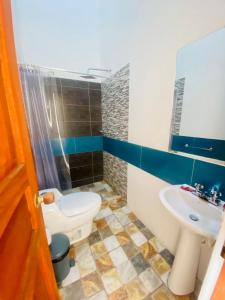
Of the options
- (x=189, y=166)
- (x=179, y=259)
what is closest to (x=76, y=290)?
(x=179, y=259)

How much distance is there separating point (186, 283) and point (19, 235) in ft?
3.94

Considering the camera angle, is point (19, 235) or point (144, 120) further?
point (144, 120)

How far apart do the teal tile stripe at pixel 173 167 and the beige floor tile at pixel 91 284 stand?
1.00 m

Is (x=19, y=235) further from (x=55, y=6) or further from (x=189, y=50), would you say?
(x=55, y=6)

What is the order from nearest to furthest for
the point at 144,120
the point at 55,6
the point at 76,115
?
the point at 144,120 → the point at 55,6 → the point at 76,115

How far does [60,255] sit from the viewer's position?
100 cm

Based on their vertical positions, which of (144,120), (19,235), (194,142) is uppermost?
(144,120)

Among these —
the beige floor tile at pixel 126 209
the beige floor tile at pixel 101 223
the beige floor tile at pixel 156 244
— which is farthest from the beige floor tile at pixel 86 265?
the beige floor tile at pixel 126 209

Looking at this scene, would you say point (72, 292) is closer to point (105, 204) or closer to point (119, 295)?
point (119, 295)

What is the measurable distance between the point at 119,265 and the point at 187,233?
710 mm

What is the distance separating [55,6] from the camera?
186 cm

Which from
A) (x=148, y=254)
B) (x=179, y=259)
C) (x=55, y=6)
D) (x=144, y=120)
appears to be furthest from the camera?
(x=55, y=6)

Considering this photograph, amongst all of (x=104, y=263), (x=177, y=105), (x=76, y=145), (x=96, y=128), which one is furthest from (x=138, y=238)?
(x=96, y=128)

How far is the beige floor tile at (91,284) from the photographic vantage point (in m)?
1.02
